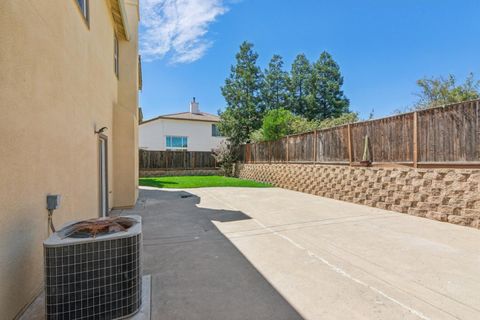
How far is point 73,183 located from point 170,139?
68.0ft

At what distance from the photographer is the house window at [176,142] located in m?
23.9

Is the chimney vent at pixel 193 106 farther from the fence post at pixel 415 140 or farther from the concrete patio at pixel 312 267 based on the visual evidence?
the fence post at pixel 415 140

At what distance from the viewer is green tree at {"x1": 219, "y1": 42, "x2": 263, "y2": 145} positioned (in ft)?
69.3

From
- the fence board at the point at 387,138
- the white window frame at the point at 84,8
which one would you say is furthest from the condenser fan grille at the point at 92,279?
the fence board at the point at 387,138

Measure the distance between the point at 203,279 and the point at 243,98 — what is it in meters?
20.8

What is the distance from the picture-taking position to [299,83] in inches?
1203

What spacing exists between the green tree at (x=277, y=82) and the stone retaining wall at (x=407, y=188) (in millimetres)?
17752

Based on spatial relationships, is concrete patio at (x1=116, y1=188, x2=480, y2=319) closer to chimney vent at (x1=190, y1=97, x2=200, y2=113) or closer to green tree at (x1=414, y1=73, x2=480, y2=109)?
green tree at (x1=414, y1=73, x2=480, y2=109)

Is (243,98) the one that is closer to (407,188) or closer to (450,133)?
(407,188)

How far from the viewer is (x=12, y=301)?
2.19 m

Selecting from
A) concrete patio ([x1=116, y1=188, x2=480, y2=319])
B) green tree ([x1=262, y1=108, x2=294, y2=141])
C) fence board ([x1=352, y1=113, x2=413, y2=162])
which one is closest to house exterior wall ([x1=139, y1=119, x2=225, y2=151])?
green tree ([x1=262, y1=108, x2=294, y2=141])

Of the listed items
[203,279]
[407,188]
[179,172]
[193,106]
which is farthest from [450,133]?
[193,106]

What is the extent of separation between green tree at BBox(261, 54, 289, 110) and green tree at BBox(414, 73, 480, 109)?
1476 cm

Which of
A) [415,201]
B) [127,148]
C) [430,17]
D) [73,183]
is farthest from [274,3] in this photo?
[73,183]
